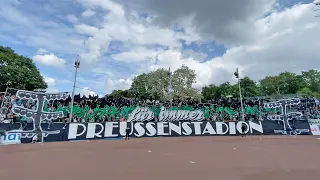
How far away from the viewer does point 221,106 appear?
3209cm

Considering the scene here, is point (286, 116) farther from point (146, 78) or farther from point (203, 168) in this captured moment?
point (146, 78)

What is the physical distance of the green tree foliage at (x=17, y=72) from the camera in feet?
128

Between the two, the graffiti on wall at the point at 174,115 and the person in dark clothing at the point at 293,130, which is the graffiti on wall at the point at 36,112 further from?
the person in dark clothing at the point at 293,130

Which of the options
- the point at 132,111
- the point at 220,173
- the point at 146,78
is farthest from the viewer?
the point at 146,78

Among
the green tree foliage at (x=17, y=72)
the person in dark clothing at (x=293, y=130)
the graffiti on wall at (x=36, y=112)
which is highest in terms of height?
the green tree foliage at (x=17, y=72)

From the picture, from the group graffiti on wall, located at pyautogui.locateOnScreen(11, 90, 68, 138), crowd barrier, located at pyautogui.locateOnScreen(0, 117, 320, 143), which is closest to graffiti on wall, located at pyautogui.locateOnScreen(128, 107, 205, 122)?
crowd barrier, located at pyautogui.locateOnScreen(0, 117, 320, 143)

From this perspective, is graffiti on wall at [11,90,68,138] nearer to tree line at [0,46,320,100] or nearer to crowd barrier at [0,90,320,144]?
crowd barrier at [0,90,320,144]

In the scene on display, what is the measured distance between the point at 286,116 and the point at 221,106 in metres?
8.69

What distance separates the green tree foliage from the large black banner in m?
24.8

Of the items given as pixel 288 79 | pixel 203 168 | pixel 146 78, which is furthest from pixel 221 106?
pixel 288 79

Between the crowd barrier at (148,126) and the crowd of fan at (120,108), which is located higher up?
the crowd of fan at (120,108)

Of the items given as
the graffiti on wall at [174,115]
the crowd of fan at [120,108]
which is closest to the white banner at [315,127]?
the crowd of fan at [120,108]

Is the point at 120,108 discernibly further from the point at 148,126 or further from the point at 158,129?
the point at 158,129

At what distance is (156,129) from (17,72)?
29072 mm
